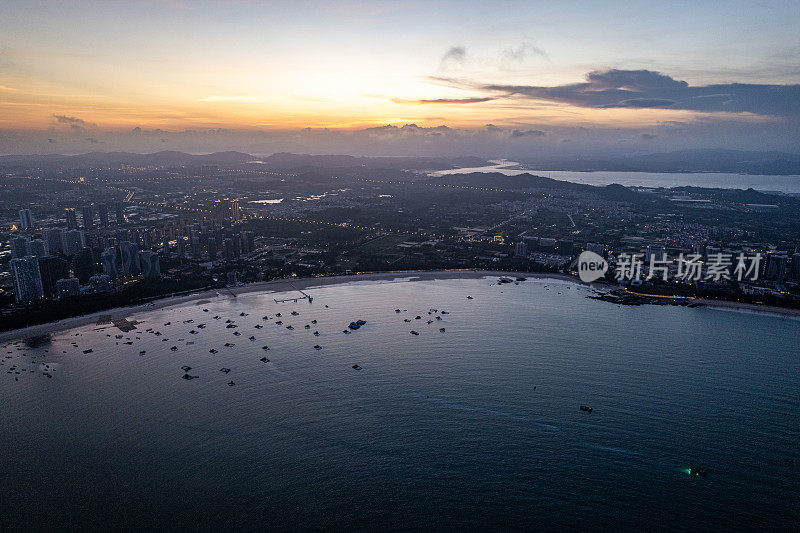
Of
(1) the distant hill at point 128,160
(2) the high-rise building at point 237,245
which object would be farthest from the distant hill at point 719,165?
(2) the high-rise building at point 237,245

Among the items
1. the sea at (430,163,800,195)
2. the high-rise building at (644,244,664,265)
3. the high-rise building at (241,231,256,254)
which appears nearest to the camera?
the high-rise building at (644,244,664,265)

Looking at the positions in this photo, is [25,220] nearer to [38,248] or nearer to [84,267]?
[38,248]

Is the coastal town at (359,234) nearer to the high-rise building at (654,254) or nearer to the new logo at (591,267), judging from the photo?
the high-rise building at (654,254)

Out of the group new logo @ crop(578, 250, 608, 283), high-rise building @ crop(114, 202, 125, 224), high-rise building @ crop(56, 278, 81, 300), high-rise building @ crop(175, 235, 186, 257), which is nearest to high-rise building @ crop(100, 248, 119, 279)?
high-rise building @ crop(56, 278, 81, 300)

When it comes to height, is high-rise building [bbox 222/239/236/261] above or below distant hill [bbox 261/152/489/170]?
below

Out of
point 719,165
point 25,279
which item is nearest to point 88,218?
point 25,279

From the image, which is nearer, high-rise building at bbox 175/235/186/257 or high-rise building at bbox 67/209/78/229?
high-rise building at bbox 175/235/186/257

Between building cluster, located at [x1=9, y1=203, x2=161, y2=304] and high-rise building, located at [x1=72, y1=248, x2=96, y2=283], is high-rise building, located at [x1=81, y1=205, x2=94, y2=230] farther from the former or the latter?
high-rise building, located at [x1=72, y1=248, x2=96, y2=283]
